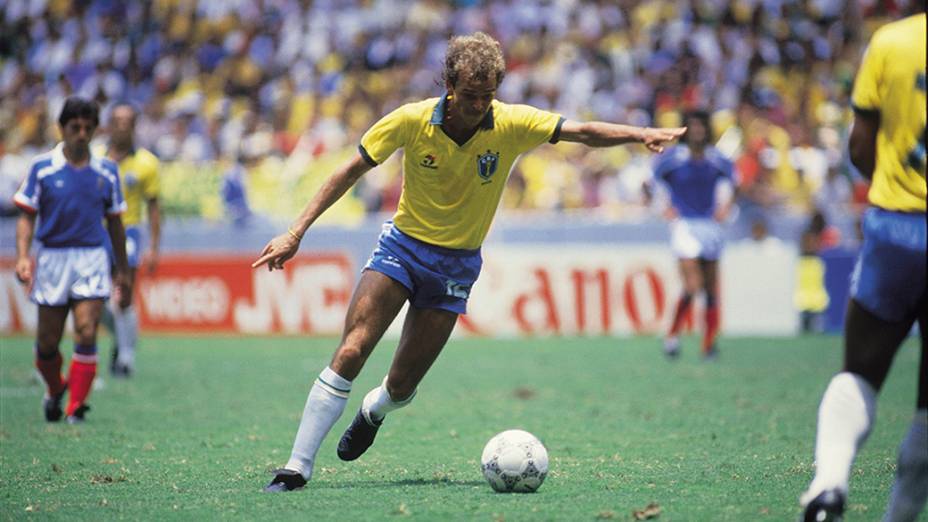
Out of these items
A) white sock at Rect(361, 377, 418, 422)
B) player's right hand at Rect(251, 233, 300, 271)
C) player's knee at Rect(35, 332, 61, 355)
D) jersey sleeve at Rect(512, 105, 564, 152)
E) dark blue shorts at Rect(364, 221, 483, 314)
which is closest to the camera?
player's right hand at Rect(251, 233, 300, 271)

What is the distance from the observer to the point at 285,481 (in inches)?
285

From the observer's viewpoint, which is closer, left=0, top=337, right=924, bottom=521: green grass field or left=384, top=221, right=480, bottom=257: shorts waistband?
left=0, top=337, right=924, bottom=521: green grass field

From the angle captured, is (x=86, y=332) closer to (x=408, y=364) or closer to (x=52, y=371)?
(x=52, y=371)

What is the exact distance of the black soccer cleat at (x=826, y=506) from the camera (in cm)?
536

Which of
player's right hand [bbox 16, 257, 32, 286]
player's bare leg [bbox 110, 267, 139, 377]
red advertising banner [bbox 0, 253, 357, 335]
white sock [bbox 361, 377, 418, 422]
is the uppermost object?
player's right hand [bbox 16, 257, 32, 286]

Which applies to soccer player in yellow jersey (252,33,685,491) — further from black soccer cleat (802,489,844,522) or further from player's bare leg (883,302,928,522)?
black soccer cleat (802,489,844,522)

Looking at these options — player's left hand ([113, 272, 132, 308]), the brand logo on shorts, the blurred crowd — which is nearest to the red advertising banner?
the blurred crowd

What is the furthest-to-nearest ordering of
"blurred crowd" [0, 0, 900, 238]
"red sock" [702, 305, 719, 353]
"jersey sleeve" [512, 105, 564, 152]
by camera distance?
1. "blurred crowd" [0, 0, 900, 238]
2. "red sock" [702, 305, 719, 353]
3. "jersey sleeve" [512, 105, 564, 152]

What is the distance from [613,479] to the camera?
25.3 feet

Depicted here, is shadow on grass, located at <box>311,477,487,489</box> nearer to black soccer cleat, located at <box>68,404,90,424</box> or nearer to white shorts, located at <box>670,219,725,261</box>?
black soccer cleat, located at <box>68,404,90,424</box>

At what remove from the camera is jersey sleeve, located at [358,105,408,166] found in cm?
726

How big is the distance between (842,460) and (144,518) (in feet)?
10.7

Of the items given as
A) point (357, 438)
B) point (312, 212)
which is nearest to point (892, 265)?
point (312, 212)

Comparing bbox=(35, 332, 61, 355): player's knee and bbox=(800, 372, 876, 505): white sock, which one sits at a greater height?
bbox=(800, 372, 876, 505): white sock
